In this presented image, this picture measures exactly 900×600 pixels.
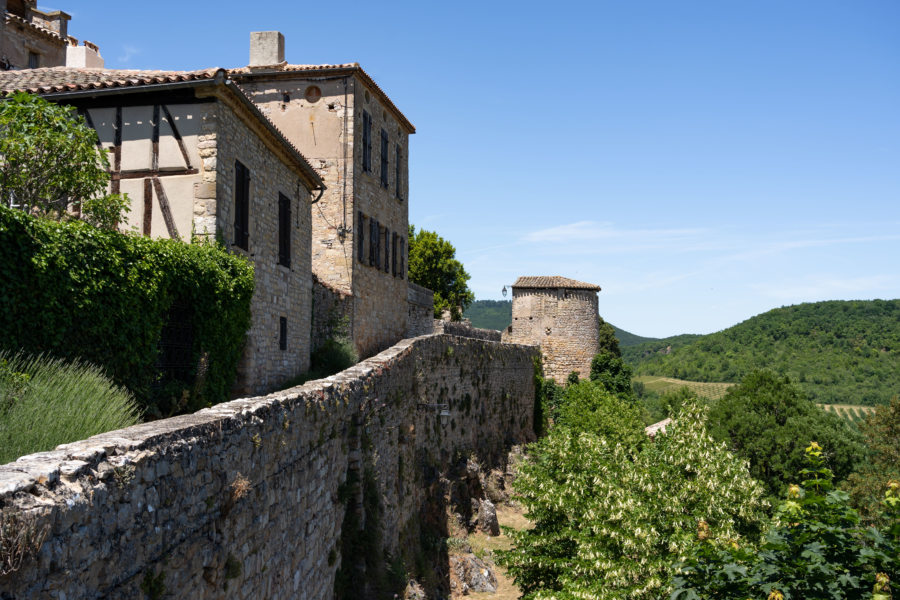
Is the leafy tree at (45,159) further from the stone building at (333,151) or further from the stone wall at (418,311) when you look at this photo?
the stone wall at (418,311)

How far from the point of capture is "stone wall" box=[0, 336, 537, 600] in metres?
3.29

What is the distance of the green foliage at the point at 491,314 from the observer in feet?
479

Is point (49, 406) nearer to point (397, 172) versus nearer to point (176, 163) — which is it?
point (176, 163)

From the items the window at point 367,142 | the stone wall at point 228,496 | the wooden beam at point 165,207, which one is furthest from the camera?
the window at point 367,142

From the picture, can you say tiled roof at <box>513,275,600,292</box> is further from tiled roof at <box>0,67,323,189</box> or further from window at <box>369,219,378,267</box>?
tiled roof at <box>0,67,323,189</box>

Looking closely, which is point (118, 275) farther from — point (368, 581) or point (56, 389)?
point (368, 581)

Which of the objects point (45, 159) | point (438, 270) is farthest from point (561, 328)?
point (45, 159)

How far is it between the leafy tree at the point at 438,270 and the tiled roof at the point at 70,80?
28.6 meters

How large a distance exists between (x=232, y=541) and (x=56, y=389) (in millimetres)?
1988

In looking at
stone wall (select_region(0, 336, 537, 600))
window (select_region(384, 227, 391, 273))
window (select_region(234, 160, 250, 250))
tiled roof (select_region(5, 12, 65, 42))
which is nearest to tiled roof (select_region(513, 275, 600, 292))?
window (select_region(384, 227, 391, 273))

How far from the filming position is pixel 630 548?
12.2 meters

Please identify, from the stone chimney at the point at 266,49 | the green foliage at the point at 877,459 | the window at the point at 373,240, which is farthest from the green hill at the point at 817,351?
the stone chimney at the point at 266,49

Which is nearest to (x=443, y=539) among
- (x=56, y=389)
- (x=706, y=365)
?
(x=56, y=389)

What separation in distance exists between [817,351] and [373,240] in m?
87.1
